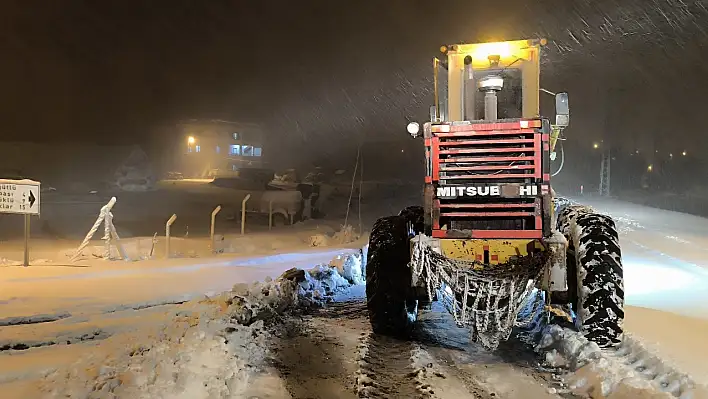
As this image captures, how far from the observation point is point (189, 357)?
6.05m

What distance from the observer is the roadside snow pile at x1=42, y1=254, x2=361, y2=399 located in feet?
17.2

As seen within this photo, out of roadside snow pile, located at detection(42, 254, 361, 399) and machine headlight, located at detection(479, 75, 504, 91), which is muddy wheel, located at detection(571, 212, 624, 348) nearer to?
machine headlight, located at detection(479, 75, 504, 91)

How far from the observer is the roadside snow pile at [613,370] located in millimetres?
5566

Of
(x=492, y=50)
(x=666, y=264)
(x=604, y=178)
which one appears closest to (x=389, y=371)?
(x=492, y=50)

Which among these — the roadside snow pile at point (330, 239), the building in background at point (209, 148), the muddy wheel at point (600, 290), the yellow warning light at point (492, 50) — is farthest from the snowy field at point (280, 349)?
the building in background at point (209, 148)

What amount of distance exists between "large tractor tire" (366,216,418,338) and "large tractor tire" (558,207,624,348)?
1971 millimetres

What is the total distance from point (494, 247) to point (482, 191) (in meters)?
0.65

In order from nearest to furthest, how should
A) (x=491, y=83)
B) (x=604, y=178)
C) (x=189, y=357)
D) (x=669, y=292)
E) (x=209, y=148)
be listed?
1. (x=189, y=357)
2. (x=491, y=83)
3. (x=669, y=292)
4. (x=604, y=178)
5. (x=209, y=148)

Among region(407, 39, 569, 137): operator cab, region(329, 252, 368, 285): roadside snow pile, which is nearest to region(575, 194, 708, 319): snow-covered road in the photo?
region(407, 39, 569, 137): operator cab

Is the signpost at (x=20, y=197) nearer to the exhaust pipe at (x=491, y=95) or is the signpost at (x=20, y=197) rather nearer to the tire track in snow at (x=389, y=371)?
the tire track in snow at (x=389, y=371)

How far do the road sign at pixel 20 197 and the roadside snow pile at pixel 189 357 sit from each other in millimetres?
5646

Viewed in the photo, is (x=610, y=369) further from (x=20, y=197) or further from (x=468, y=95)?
(x=20, y=197)

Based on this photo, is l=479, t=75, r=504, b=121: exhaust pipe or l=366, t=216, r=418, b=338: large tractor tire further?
→ l=479, t=75, r=504, b=121: exhaust pipe

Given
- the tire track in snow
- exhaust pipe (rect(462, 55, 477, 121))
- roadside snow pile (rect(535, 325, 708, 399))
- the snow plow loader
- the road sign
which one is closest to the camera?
roadside snow pile (rect(535, 325, 708, 399))
